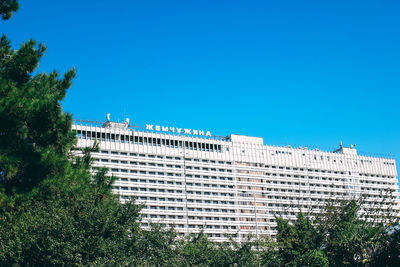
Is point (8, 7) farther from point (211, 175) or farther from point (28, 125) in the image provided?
point (211, 175)

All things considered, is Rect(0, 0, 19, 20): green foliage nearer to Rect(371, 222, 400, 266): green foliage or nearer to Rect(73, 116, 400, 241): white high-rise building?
Rect(371, 222, 400, 266): green foliage

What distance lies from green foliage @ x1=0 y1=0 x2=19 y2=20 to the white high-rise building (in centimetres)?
6219

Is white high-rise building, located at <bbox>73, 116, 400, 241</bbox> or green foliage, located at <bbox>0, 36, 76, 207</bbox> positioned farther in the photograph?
white high-rise building, located at <bbox>73, 116, 400, 241</bbox>

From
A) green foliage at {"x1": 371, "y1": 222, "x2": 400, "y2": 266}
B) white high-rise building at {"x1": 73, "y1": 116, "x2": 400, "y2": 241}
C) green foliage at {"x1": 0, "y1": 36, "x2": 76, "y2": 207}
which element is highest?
white high-rise building at {"x1": 73, "y1": 116, "x2": 400, "y2": 241}

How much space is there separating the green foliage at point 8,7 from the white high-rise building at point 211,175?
6219 cm

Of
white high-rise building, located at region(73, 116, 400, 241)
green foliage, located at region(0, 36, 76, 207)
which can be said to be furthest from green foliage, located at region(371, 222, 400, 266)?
white high-rise building, located at region(73, 116, 400, 241)

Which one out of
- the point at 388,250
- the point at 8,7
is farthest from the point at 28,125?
the point at 388,250

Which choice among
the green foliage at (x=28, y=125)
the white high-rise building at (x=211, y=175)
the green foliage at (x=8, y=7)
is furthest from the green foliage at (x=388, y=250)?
the white high-rise building at (x=211, y=175)

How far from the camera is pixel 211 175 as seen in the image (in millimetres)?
110125

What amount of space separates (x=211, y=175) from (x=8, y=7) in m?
80.4

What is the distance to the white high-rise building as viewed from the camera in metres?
101

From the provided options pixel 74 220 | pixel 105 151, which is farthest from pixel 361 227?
pixel 105 151

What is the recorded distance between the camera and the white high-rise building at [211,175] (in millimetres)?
100750

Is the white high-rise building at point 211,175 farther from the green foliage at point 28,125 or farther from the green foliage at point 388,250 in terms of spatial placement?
the green foliage at point 388,250
